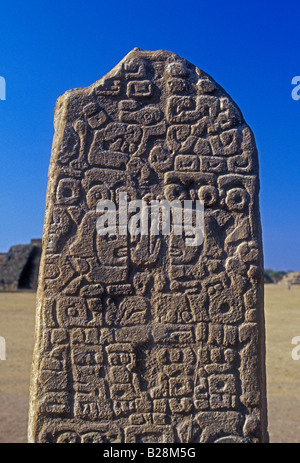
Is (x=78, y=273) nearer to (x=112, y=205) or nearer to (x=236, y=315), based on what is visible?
(x=112, y=205)

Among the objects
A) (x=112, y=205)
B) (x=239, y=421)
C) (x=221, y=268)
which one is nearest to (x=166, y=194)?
(x=112, y=205)

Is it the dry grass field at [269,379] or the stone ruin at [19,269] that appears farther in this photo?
the stone ruin at [19,269]

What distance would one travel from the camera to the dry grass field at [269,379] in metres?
5.41

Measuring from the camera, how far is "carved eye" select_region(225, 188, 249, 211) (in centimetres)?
327

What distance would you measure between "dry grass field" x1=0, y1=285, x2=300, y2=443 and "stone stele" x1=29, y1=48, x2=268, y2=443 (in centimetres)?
233

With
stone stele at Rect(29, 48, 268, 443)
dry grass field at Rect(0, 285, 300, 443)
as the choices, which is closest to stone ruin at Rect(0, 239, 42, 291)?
dry grass field at Rect(0, 285, 300, 443)

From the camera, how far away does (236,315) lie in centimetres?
322

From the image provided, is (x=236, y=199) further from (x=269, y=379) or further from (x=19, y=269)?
(x=19, y=269)

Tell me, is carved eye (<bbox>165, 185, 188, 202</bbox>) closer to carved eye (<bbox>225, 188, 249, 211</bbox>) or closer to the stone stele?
the stone stele

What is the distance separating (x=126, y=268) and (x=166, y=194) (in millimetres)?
508
